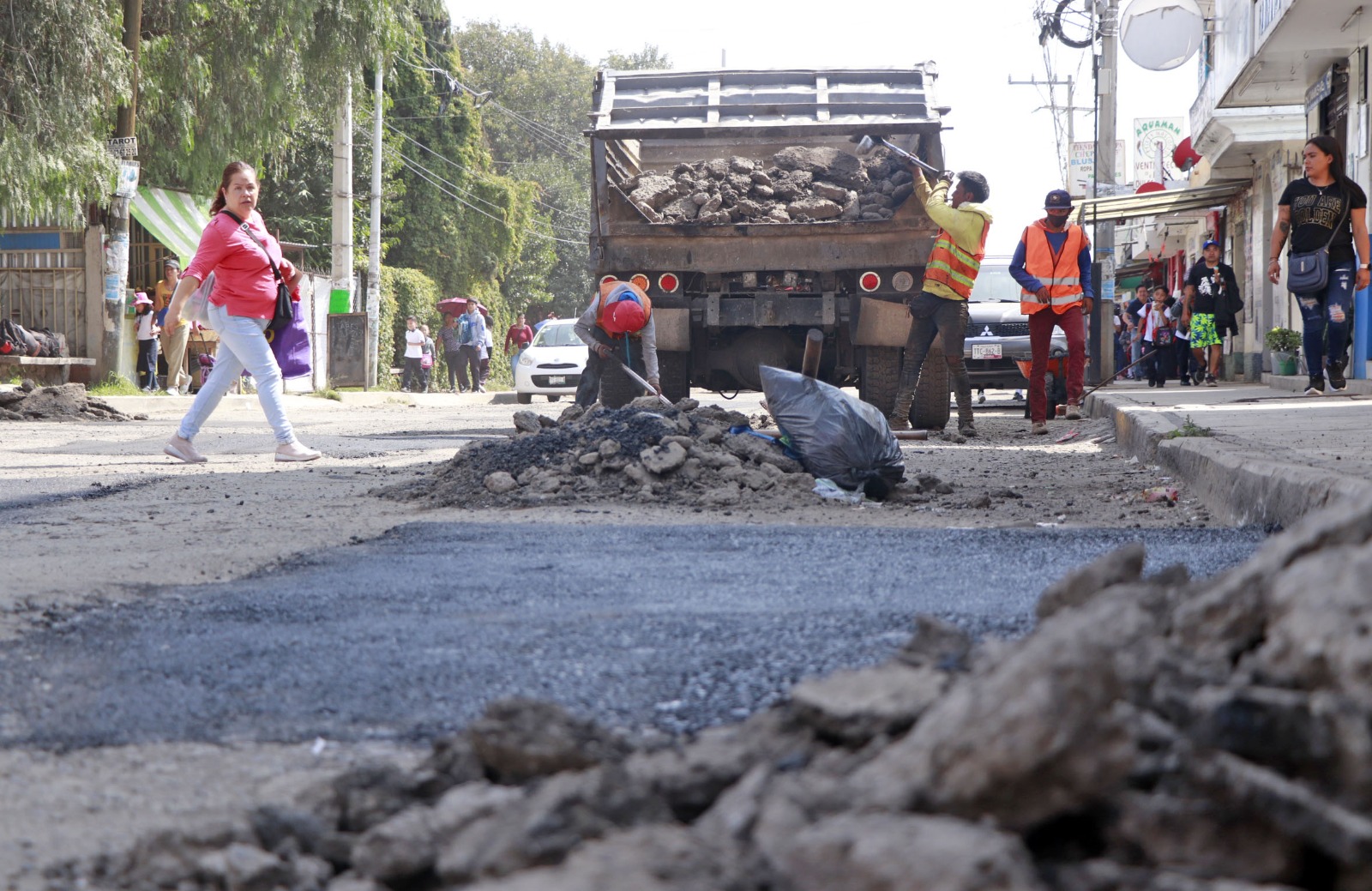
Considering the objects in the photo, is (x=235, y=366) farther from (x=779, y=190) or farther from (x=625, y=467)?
(x=779, y=190)

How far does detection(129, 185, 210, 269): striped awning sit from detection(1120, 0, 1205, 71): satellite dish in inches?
493

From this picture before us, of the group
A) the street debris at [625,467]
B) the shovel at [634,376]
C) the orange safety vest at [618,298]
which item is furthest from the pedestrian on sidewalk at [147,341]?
the street debris at [625,467]

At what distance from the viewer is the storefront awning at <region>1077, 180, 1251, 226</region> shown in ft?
64.3

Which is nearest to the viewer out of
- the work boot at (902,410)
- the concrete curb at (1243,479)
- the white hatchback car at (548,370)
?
the concrete curb at (1243,479)

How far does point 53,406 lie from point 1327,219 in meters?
10.9

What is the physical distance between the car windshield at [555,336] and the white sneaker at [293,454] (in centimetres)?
1477

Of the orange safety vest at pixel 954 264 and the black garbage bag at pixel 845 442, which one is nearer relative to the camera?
the black garbage bag at pixel 845 442

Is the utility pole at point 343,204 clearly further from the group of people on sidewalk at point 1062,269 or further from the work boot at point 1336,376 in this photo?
the work boot at point 1336,376

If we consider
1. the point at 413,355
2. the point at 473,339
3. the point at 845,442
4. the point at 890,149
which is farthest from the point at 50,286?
the point at 845,442

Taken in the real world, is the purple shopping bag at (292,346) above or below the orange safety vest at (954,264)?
below

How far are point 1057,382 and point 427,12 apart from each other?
35.8 ft

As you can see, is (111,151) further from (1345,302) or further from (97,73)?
(1345,302)

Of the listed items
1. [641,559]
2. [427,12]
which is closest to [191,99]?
[427,12]

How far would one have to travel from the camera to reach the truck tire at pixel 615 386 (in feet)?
34.8
